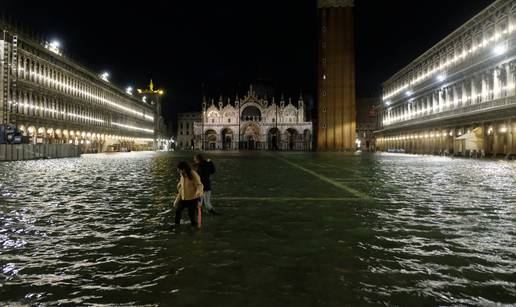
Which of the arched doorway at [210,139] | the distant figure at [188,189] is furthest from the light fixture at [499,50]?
the arched doorway at [210,139]

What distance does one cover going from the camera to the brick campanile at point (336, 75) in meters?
88.6

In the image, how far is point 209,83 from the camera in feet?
440

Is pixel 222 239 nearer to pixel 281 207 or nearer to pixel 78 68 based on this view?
pixel 281 207

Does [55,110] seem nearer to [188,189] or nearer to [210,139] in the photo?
[210,139]

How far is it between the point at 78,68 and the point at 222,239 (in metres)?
78.2

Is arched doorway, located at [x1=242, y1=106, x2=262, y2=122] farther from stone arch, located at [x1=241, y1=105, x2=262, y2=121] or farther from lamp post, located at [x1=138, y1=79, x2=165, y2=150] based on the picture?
lamp post, located at [x1=138, y1=79, x2=165, y2=150]

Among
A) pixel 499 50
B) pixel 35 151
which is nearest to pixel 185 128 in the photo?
pixel 35 151

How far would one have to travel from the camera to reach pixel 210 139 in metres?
126

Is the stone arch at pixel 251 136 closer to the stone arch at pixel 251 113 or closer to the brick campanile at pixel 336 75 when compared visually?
the stone arch at pixel 251 113

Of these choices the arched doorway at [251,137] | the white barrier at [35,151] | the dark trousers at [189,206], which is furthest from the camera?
the arched doorway at [251,137]

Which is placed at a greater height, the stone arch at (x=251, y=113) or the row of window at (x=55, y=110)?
the stone arch at (x=251, y=113)

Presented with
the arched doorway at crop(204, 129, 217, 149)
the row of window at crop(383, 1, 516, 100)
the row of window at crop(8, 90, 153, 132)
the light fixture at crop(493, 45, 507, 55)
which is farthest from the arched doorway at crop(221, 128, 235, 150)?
the light fixture at crop(493, 45, 507, 55)

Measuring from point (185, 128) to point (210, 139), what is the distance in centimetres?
2838

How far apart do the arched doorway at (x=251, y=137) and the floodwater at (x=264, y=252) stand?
354 feet
